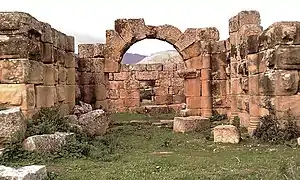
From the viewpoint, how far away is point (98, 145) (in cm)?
941

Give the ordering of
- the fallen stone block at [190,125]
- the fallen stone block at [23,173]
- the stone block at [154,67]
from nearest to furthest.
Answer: the fallen stone block at [23,173] < the fallen stone block at [190,125] < the stone block at [154,67]

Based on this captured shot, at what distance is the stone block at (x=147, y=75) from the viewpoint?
23719mm

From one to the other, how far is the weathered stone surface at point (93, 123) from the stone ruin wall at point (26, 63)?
91 cm

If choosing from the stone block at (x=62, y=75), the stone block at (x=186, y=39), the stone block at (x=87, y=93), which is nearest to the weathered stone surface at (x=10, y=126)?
the stone block at (x=62, y=75)

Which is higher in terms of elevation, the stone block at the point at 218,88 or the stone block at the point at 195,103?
the stone block at the point at 218,88

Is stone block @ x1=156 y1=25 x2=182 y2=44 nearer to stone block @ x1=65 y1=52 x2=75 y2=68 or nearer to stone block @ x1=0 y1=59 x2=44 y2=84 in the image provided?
stone block @ x1=65 y1=52 x2=75 y2=68

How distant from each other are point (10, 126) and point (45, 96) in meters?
2.49

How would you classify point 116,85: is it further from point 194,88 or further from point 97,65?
point 194,88

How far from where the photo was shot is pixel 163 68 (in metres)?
23.9

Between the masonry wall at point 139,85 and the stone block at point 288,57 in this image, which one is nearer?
the stone block at point 288,57

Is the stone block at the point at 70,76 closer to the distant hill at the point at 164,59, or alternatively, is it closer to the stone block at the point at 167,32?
the stone block at the point at 167,32

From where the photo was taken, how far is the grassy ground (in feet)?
20.4

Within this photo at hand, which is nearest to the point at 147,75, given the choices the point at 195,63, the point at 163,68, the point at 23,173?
the point at 163,68

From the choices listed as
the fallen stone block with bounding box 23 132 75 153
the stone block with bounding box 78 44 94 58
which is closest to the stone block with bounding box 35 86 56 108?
the fallen stone block with bounding box 23 132 75 153
